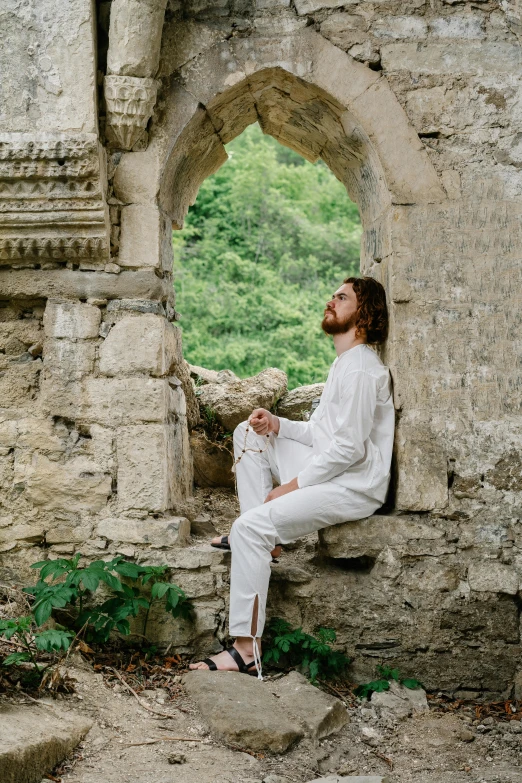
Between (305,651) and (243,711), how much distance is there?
67cm

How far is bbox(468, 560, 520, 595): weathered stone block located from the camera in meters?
3.72

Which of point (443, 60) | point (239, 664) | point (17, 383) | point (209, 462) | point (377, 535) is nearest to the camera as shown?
point (239, 664)

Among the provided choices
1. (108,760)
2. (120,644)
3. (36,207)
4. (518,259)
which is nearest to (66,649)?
(120,644)

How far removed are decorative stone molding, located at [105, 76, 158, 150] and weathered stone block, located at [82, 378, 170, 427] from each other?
3.85ft

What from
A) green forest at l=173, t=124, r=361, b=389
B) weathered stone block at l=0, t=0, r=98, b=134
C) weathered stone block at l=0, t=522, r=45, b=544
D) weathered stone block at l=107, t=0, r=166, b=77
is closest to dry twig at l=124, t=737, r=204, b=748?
weathered stone block at l=0, t=522, r=45, b=544

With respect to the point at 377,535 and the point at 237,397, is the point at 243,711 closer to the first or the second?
the point at 377,535

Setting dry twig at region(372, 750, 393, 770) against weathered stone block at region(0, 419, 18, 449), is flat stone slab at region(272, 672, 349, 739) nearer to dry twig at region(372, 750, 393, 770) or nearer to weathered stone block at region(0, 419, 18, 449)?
dry twig at region(372, 750, 393, 770)

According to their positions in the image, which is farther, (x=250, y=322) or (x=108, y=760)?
(x=250, y=322)

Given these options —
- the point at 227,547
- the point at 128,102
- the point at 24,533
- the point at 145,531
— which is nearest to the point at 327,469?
the point at 227,547

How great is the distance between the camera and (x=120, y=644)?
12.5 ft

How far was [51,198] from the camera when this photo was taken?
3.72m

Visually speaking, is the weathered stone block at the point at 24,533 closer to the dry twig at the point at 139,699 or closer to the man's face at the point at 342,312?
the dry twig at the point at 139,699

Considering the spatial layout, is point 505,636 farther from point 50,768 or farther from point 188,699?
point 50,768

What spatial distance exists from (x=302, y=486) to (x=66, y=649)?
125 centimetres
